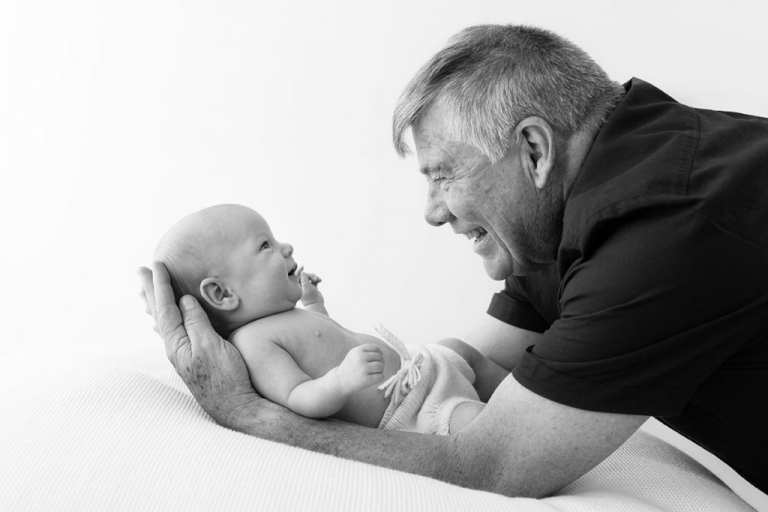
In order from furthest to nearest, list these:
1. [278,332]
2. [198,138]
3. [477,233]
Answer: [198,138], [477,233], [278,332]

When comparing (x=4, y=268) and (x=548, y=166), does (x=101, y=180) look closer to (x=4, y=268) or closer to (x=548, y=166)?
(x=4, y=268)

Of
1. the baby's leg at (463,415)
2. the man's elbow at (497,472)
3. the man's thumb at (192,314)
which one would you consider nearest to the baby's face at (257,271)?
the man's thumb at (192,314)

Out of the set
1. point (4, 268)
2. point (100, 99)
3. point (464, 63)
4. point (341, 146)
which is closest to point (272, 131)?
point (341, 146)

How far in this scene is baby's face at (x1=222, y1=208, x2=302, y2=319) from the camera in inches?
74.5

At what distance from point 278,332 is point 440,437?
1.48 feet

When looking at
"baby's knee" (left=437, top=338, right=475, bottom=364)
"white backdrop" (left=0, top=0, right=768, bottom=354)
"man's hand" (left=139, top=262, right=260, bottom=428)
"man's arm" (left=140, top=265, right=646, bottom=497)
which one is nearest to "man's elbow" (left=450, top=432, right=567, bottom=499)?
"man's arm" (left=140, top=265, right=646, bottom=497)

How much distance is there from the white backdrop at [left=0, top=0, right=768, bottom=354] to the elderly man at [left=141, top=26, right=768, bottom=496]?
66.3 inches

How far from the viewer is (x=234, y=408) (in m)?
1.71

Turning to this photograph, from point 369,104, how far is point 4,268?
5.80 feet

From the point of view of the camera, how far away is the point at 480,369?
2.30 m

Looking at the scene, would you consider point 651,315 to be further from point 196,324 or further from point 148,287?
point 148,287

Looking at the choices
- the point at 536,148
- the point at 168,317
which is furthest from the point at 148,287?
the point at 536,148

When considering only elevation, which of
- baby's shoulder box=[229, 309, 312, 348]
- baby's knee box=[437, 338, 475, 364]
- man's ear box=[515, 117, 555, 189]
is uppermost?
man's ear box=[515, 117, 555, 189]

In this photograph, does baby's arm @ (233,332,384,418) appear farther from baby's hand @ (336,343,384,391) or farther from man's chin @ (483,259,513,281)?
man's chin @ (483,259,513,281)
